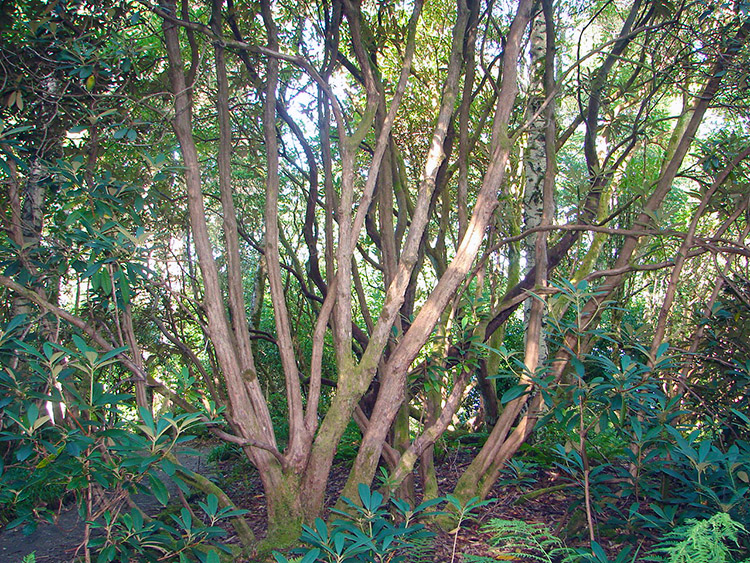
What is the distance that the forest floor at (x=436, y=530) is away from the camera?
3.10m

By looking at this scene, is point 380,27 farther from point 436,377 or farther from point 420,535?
point 420,535

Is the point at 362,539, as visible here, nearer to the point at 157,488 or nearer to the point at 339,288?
the point at 157,488

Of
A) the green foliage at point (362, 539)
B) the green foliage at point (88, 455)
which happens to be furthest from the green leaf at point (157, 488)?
the green foliage at point (362, 539)

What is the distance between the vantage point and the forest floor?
3100mm

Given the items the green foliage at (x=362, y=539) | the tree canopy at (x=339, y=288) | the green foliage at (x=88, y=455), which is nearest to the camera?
the green foliage at (x=362, y=539)

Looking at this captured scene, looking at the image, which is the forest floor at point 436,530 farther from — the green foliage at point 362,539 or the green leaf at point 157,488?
the green leaf at point 157,488

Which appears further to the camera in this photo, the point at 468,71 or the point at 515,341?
the point at 515,341

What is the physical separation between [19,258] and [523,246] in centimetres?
466

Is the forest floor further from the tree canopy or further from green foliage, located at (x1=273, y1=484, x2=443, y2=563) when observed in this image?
green foliage, located at (x1=273, y1=484, x2=443, y2=563)

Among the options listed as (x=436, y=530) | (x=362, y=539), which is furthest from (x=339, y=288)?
(x=362, y=539)

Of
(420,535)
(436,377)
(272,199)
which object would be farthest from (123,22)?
(420,535)

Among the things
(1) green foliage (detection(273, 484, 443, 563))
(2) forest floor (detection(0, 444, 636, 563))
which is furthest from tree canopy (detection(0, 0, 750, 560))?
(1) green foliage (detection(273, 484, 443, 563))

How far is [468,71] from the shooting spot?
13.7 ft

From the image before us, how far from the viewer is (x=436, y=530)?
3.17 m
